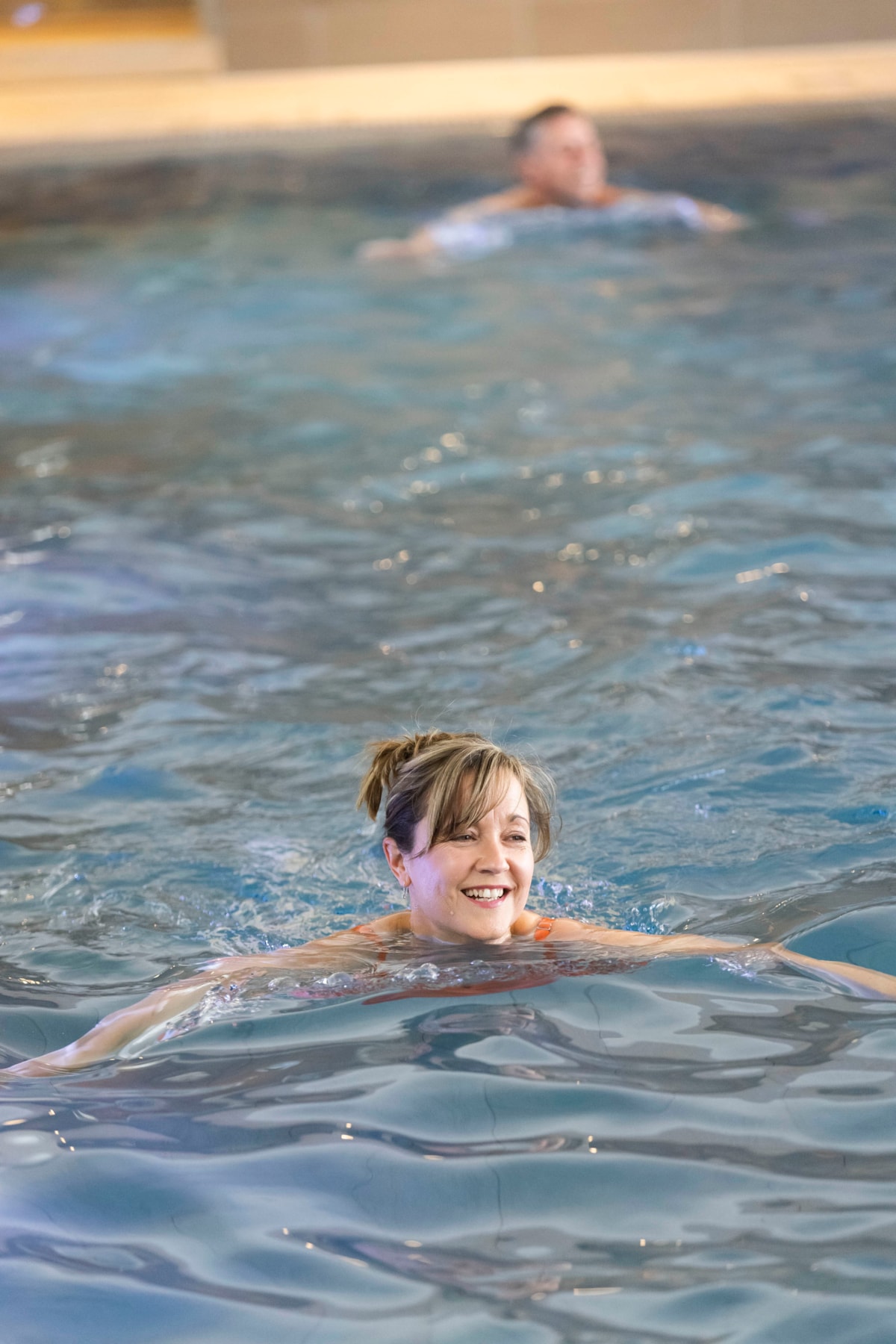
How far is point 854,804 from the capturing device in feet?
12.1

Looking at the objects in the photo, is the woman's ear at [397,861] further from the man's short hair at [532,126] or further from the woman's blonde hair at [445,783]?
the man's short hair at [532,126]

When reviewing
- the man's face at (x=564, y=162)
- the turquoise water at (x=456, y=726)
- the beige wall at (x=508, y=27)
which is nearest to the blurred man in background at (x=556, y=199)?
the man's face at (x=564, y=162)

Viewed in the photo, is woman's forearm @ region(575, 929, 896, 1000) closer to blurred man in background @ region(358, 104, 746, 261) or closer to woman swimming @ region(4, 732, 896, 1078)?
woman swimming @ region(4, 732, 896, 1078)

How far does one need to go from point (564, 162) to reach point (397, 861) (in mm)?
7083

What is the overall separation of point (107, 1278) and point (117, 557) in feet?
12.5

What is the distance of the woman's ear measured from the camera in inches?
125

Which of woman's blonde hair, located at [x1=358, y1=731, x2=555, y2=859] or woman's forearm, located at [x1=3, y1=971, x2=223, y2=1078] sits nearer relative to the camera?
woman's forearm, located at [x1=3, y1=971, x2=223, y2=1078]

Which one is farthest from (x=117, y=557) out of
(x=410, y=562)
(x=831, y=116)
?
(x=831, y=116)

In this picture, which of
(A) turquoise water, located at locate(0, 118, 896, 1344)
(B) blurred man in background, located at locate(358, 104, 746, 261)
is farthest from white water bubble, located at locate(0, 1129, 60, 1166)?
(B) blurred man in background, located at locate(358, 104, 746, 261)

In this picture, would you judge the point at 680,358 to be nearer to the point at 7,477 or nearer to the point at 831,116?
the point at 7,477

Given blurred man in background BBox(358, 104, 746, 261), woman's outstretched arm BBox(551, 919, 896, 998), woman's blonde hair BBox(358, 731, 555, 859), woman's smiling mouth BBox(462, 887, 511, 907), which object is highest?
blurred man in background BBox(358, 104, 746, 261)

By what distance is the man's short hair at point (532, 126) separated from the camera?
364 inches

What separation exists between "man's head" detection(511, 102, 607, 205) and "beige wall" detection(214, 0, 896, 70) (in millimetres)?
4785

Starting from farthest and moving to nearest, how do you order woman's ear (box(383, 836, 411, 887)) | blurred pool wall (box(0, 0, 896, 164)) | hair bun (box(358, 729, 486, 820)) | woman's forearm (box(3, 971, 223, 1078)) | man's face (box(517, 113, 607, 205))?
blurred pool wall (box(0, 0, 896, 164)) → man's face (box(517, 113, 607, 205)) → hair bun (box(358, 729, 486, 820)) → woman's ear (box(383, 836, 411, 887)) → woman's forearm (box(3, 971, 223, 1078))
